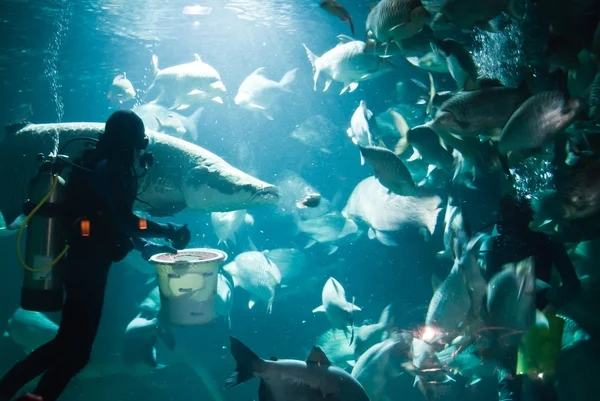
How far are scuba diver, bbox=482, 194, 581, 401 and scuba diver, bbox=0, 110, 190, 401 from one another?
3.90m

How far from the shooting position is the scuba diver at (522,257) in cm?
383

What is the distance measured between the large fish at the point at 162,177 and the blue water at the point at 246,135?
12.4 ft

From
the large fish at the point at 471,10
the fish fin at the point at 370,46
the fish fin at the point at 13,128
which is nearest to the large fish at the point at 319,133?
the fish fin at the point at 370,46

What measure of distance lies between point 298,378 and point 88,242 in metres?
2.45

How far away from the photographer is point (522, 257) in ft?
12.8

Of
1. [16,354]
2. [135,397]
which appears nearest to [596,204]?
[135,397]

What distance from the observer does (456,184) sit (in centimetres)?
601

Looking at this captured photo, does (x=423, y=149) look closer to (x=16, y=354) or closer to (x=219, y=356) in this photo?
(x=219, y=356)

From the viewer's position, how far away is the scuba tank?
2965 millimetres

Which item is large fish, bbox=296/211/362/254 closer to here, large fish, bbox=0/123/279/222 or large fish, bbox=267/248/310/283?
large fish, bbox=267/248/310/283

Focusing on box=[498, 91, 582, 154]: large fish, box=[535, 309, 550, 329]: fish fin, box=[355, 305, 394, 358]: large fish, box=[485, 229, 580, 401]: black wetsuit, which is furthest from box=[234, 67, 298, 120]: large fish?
box=[535, 309, 550, 329]: fish fin

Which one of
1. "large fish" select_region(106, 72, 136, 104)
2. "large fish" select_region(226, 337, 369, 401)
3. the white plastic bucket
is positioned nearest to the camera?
"large fish" select_region(226, 337, 369, 401)

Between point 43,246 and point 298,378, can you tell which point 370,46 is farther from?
point 43,246

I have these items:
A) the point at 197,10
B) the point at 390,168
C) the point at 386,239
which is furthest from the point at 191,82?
the point at 390,168
